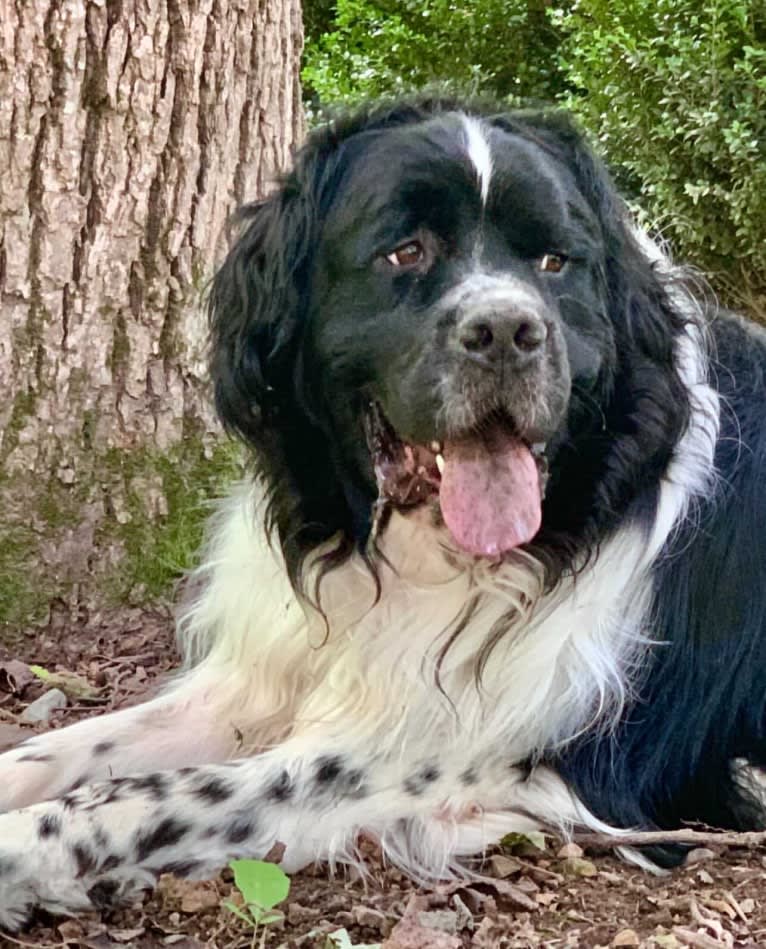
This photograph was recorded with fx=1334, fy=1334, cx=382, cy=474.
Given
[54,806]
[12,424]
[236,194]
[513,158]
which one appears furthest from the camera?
[236,194]

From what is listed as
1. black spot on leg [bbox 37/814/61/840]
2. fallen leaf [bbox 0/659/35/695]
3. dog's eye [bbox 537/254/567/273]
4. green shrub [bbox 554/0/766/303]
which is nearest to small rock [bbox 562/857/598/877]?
Answer: black spot on leg [bbox 37/814/61/840]

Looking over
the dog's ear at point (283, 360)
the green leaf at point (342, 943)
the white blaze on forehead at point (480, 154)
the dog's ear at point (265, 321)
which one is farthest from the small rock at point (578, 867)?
the white blaze on forehead at point (480, 154)

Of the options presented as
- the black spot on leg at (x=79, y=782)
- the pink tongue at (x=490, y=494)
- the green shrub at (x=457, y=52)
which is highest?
the green shrub at (x=457, y=52)

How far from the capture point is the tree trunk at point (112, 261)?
3.86 m

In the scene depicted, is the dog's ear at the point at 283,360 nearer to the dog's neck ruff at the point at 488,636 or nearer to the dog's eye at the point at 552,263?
the dog's neck ruff at the point at 488,636

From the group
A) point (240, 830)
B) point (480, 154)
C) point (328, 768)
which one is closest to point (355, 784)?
point (328, 768)

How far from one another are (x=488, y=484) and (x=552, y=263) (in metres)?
0.54

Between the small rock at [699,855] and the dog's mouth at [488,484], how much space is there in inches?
31.7

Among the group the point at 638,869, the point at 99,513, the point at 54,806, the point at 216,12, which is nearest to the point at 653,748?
the point at 638,869

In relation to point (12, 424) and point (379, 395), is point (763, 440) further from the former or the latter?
point (12, 424)

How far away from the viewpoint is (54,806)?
9.16ft

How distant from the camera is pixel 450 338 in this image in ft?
9.11

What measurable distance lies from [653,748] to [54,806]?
55.0 inches

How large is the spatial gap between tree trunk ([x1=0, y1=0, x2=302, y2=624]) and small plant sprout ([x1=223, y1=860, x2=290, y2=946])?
5.93 ft
